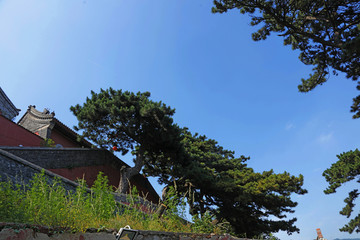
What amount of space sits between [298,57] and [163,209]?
29.2 ft

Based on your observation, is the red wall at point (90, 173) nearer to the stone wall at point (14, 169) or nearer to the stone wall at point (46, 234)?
the stone wall at point (14, 169)

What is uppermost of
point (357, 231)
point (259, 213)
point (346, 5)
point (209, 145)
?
point (346, 5)

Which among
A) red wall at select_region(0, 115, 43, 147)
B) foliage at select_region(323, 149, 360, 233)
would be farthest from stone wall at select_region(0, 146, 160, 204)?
foliage at select_region(323, 149, 360, 233)

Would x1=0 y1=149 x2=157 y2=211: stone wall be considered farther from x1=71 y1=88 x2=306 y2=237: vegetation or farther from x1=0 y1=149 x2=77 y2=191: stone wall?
x1=71 y1=88 x2=306 y2=237: vegetation

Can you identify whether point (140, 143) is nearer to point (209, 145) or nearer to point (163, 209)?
point (209, 145)

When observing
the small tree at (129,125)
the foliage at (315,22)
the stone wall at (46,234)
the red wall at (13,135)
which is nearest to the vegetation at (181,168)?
the small tree at (129,125)

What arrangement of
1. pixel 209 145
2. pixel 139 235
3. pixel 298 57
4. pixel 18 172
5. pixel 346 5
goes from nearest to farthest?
pixel 139 235
pixel 18 172
pixel 346 5
pixel 298 57
pixel 209 145

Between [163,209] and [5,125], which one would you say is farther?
[5,125]

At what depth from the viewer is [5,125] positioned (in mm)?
12219

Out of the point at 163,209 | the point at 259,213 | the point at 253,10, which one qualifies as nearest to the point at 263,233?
Answer: the point at 259,213

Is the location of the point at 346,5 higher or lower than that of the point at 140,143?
higher

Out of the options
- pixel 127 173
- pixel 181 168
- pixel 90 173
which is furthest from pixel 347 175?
pixel 90 173

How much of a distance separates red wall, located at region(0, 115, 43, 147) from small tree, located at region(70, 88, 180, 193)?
267 cm

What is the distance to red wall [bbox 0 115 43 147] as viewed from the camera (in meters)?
12.0
